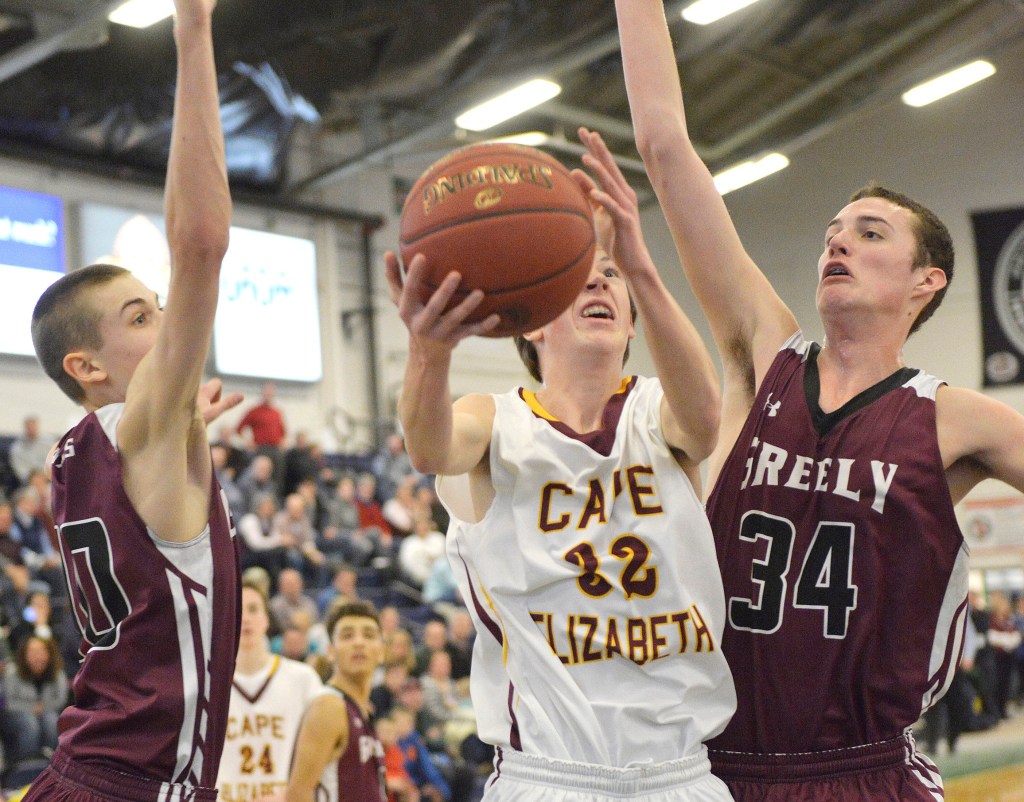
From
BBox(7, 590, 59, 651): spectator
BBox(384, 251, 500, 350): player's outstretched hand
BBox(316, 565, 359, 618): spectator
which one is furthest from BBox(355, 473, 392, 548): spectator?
BBox(384, 251, 500, 350): player's outstretched hand

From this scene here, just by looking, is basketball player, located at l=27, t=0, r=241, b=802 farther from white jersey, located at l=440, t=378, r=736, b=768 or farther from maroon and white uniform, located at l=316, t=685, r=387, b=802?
maroon and white uniform, located at l=316, t=685, r=387, b=802

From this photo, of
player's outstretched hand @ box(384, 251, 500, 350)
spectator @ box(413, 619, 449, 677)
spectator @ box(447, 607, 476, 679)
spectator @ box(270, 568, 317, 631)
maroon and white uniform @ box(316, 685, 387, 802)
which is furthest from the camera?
spectator @ box(447, 607, 476, 679)

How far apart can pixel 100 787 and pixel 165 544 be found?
55 centimetres

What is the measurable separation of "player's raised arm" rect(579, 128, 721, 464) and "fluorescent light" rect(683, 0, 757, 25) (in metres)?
12.9

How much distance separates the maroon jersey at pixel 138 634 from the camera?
9.30 feet

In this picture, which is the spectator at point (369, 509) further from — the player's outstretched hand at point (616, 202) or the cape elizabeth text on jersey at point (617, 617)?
the player's outstretched hand at point (616, 202)

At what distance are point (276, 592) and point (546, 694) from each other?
9954 millimetres

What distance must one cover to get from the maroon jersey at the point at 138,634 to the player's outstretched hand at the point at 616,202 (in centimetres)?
119

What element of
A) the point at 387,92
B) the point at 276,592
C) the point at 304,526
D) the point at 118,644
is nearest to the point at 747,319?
the point at 118,644

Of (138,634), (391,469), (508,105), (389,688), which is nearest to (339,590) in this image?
(389,688)

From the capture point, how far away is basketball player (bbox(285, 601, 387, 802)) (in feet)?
18.8

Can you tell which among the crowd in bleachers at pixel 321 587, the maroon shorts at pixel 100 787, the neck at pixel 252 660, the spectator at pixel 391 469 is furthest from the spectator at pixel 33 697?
the spectator at pixel 391 469

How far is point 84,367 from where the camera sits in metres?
3.13

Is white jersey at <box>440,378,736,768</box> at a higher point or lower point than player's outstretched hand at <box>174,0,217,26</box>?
lower
